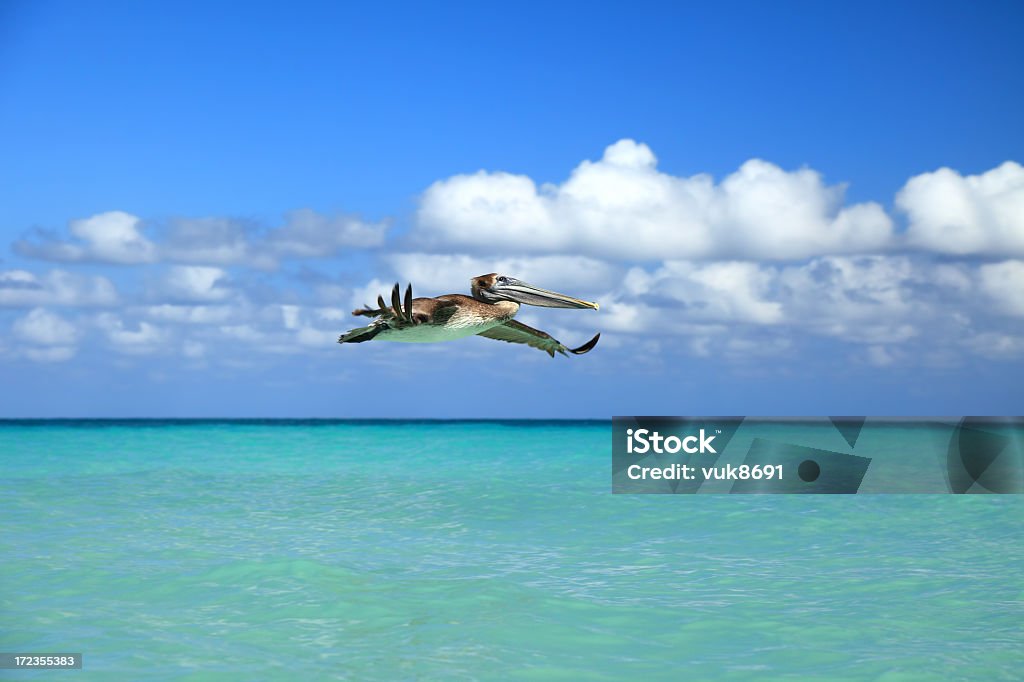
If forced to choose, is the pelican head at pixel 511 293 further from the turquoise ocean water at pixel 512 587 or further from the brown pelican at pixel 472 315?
the turquoise ocean water at pixel 512 587

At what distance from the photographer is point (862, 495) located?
69.0ft

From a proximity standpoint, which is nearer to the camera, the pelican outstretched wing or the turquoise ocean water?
the pelican outstretched wing

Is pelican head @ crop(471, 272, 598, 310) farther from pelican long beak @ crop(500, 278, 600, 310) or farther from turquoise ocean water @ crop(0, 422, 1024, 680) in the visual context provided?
turquoise ocean water @ crop(0, 422, 1024, 680)

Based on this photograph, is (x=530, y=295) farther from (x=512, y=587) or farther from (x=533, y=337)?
(x=512, y=587)

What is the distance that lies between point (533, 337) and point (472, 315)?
42 cm

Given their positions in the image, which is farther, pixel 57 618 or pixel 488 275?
pixel 57 618

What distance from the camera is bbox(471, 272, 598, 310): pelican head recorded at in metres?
4.90

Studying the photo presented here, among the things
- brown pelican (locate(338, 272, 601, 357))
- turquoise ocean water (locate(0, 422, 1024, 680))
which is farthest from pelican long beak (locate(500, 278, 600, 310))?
turquoise ocean water (locate(0, 422, 1024, 680))

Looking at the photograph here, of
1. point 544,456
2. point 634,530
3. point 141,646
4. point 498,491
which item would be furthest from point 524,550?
point 544,456

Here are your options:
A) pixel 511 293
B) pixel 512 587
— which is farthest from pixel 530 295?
pixel 512 587

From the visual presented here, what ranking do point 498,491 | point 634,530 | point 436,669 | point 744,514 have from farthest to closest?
point 498,491 → point 744,514 → point 634,530 → point 436,669

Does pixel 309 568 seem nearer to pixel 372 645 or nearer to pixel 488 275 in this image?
pixel 372 645

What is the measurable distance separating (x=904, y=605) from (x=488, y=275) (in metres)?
7.12

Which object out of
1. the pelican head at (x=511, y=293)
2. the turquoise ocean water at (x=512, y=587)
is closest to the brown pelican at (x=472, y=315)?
the pelican head at (x=511, y=293)
